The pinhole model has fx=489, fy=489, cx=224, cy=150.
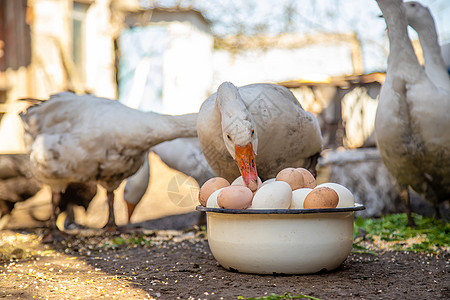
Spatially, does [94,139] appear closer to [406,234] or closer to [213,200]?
[213,200]

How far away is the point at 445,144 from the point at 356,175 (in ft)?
7.93

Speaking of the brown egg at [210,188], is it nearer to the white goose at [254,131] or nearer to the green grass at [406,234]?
the white goose at [254,131]

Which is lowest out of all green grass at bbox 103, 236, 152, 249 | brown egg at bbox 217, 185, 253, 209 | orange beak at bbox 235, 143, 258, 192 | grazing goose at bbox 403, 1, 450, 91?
green grass at bbox 103, 236, 152, 249

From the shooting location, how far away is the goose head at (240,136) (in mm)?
2867

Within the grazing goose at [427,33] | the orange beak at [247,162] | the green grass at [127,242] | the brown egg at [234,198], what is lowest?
the green grass at [127,242]

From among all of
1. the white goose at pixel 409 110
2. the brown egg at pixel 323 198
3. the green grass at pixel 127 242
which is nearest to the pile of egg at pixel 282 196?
the brown egg at pixel 323 198

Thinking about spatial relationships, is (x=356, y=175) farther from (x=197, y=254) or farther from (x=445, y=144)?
(x=197, y=254)

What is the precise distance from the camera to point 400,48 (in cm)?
413

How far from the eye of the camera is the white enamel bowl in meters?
2.56

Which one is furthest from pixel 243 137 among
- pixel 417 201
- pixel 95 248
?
pixel 417 201

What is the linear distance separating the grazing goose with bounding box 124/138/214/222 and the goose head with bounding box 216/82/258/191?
2.32 meters

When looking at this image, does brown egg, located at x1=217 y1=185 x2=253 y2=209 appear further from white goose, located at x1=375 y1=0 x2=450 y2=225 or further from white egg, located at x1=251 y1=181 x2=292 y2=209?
white goose, located at x1=375 y1=0 x2=450 y2=225

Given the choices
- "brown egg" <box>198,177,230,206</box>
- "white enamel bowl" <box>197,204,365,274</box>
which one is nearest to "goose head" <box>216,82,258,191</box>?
"brown egg" <box>198,177,230,206</box>

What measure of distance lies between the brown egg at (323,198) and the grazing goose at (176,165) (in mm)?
2844
